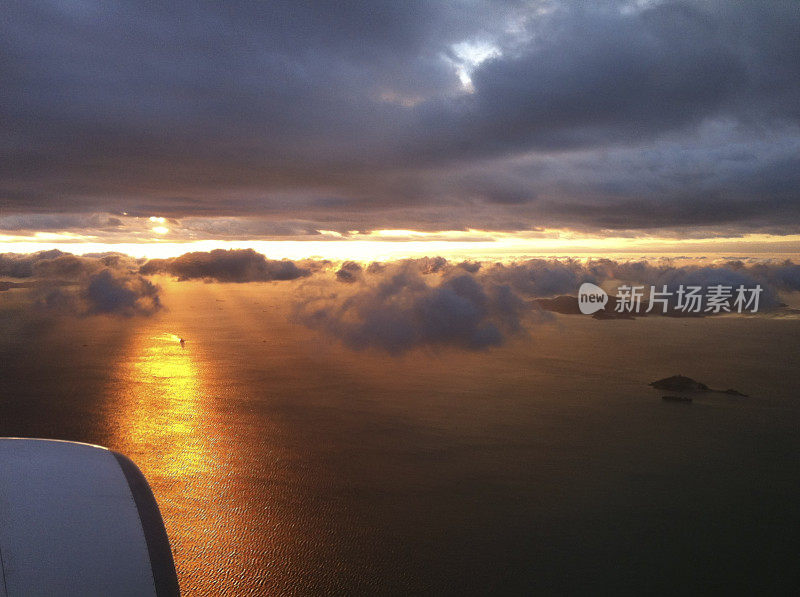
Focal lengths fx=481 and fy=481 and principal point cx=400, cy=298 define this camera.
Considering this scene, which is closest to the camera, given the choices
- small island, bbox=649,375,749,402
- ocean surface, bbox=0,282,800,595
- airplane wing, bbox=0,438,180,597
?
airplane wing, bbox=0,438,180,597

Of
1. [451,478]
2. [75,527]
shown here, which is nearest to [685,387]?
[451,478]

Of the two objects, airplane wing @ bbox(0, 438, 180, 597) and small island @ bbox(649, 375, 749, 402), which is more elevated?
airplane wing @ bbox(0, 438, 180, 597)

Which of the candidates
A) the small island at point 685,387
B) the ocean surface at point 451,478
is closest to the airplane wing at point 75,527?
the ocean surface at point 451,478

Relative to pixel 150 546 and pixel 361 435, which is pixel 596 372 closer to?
pixel 361 435

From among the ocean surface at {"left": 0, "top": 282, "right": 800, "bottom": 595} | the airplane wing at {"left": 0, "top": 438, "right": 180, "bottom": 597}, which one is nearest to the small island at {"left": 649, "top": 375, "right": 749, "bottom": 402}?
Answer: the ocean surface at {"left": 0, "top": 282, "right": 800, "bottom": 595}

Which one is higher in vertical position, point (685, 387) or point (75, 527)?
point (75, 527)

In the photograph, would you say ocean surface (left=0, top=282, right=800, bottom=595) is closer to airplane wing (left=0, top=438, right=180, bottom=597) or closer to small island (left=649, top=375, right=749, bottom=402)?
small island (left=649, top=375, right=749, bottom=402)

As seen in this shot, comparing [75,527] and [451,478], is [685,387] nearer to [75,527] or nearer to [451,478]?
[451,478]

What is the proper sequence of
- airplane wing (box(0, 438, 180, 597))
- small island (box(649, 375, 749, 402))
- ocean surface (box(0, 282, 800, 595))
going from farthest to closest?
small island (box(649, 375, 749, 402)), ocean surface (box(0, 282, 800, 595)), airplane wing (box(0, 438, 180, 597))
